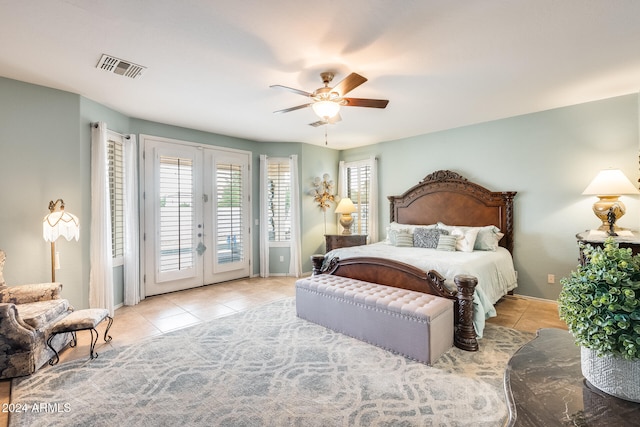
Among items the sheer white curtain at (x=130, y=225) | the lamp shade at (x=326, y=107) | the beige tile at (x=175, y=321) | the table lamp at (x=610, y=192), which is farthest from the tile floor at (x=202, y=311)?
the lamp shade at (x=326, y=107)

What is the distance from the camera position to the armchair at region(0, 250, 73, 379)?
2412 mm

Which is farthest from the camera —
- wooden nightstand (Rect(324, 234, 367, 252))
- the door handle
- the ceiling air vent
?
wooden nightstand (Rect(324, 234, 367, 252))

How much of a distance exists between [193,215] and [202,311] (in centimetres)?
180

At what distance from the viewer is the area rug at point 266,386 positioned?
6.50 ft

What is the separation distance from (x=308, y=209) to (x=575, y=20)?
4.83 metres

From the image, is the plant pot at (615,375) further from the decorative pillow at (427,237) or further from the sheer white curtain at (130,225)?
the sheer white curtain at (130,225)

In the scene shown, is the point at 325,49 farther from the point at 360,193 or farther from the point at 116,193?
the point at 360,193

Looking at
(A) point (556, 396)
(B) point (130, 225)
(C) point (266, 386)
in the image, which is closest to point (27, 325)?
(B) point (130, 225)

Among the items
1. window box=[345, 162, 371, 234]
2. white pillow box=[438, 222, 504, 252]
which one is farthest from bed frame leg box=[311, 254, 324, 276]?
window box=[345, 162, 371, 234]

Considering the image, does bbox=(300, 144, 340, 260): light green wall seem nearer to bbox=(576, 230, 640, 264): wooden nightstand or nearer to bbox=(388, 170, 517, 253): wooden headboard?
bbox=(388, 170, 517, 253): wooden headboard

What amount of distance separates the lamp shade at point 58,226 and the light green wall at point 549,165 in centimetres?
546

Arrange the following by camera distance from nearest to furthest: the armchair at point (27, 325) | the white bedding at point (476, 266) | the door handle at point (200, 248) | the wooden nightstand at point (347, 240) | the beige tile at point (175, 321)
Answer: the armchair at point (27, 325) → the white bedding at point (476, 266) → the beige tile at point (175, 321) → the door handle at point (200, 248) → the wooden nightstand at point (347, 240)

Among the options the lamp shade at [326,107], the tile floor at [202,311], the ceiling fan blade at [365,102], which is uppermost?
the ceiling fan blade at [365,102]

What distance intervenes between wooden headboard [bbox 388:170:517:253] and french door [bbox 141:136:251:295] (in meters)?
3.06
